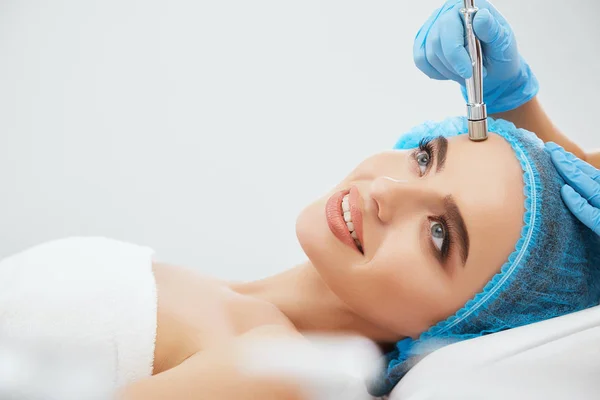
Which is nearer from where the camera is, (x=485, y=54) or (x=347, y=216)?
(x=347, y=216)

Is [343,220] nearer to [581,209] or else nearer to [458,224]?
[458,224]

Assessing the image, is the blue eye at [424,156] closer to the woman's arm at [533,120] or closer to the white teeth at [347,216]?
the white teeth at [347,216]

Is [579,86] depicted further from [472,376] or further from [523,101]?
[472,376]

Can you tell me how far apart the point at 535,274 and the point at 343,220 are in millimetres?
376

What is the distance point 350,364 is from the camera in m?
1.33

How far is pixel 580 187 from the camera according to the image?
132cm

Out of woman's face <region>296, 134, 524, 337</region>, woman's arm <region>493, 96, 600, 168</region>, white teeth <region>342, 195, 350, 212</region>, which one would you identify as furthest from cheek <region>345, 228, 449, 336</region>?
woman's arm <region>493, 96, 600, 168</region>

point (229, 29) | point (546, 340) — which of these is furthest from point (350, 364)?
point (229, 29)

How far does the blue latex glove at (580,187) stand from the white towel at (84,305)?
2.70 feet

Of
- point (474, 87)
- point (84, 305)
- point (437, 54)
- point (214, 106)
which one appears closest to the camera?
point (84, 305)

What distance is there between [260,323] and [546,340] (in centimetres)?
54

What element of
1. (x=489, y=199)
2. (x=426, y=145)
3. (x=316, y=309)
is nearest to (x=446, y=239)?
(x=489, y=199)

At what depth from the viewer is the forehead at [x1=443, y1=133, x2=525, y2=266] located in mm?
1242

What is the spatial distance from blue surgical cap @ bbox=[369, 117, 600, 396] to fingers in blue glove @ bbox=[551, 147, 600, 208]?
2 cm
